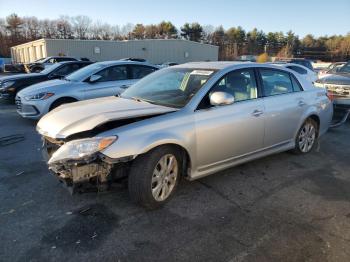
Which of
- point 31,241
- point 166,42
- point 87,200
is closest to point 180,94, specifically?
point 87,200

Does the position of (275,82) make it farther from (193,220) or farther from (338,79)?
(338,79)

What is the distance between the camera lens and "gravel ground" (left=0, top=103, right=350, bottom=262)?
273 cm

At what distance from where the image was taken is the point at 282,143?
4906 millimetres

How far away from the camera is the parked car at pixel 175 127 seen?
313 cm

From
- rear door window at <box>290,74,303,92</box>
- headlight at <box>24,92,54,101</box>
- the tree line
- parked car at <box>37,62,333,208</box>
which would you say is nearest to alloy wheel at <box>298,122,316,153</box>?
parked car at <box>37,62,333,208</box>

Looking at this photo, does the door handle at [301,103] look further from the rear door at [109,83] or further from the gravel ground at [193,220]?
the rear door at [109,83]

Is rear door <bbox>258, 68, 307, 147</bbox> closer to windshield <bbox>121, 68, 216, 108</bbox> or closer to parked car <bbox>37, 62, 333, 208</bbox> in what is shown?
parked car <bbox>37, 62, 333, 208</bbox>

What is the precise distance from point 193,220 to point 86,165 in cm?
124

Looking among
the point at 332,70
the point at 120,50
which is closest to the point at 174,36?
the point at 120,50

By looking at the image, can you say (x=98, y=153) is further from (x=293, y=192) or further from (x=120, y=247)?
(x=293, y=192)

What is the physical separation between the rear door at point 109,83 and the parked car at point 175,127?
10.9 ft

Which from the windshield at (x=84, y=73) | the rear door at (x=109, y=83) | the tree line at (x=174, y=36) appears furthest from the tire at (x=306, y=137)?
the tree line at (x=174, y=36)

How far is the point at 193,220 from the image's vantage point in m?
3.25

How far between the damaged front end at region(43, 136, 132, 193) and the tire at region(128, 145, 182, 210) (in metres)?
0.18
